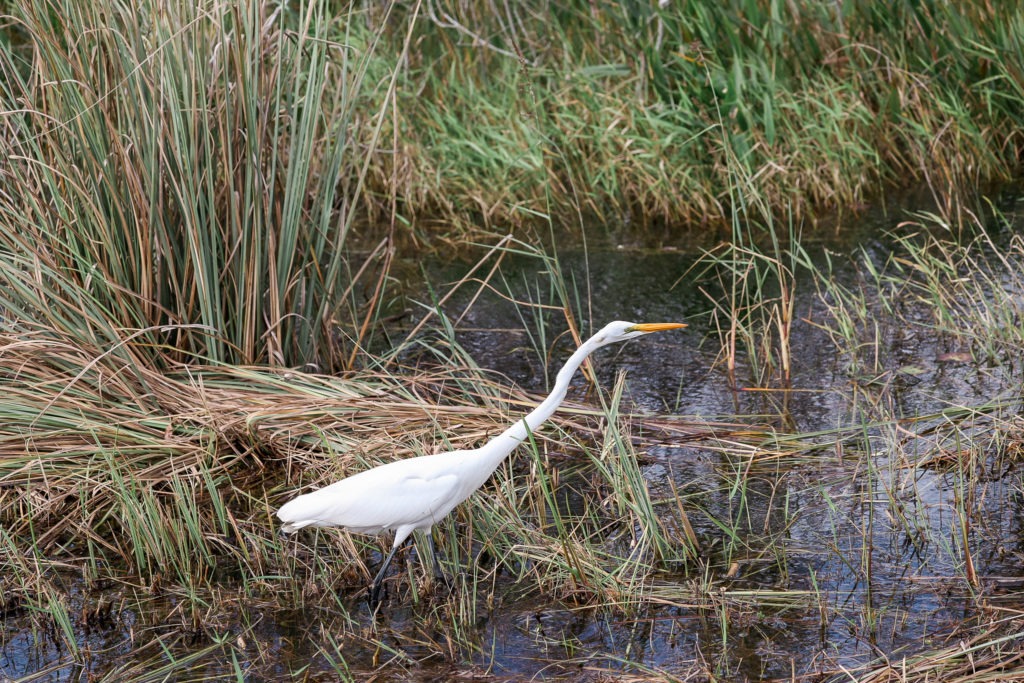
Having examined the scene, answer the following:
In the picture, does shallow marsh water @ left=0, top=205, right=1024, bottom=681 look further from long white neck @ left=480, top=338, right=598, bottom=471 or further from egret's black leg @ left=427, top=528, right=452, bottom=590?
long white neck @ left=480, top=338, right=598, bottom=471

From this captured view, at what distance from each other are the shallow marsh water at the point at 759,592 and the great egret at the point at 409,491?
244 millimetres

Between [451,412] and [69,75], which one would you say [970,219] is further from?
[69,75]

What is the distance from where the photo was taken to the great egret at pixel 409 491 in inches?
115

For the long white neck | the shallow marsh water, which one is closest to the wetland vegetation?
the shallow marsh water

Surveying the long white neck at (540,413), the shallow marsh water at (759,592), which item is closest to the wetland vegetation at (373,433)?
the shallow marsh water at (759,592)

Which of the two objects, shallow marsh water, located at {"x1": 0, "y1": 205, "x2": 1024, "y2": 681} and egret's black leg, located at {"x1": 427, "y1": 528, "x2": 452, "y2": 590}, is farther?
egret's black leg, located at {"x1": 427, "y1": 528, "x2": 452, "y2": 590}

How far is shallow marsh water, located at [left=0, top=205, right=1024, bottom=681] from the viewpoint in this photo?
2768mm

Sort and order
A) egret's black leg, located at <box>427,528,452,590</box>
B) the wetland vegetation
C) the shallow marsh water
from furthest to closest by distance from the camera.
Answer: egret's black leg, located at <box>427,528,452,590</box> < the wetland vegetation < the shallow marsh water

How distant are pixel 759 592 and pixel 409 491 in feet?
2.95

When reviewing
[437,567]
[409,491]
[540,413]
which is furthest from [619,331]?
[437,567]

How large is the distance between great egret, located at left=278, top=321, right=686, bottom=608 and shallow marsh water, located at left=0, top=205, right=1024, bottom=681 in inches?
9.6

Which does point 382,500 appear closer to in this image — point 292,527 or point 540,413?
point 292,527

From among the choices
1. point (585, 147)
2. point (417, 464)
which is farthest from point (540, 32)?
point (417, 464)

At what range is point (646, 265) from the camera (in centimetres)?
598
